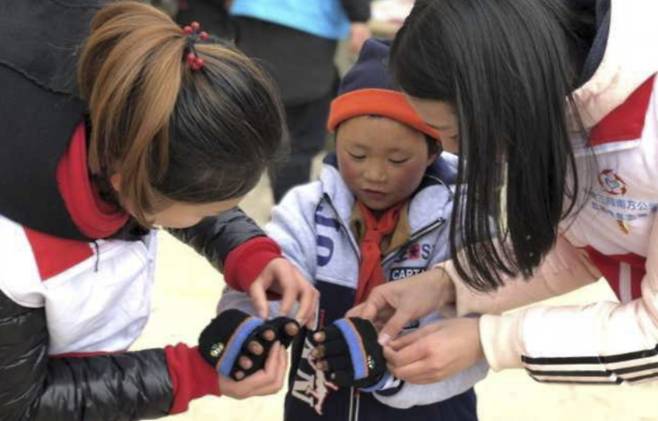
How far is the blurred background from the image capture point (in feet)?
7.82

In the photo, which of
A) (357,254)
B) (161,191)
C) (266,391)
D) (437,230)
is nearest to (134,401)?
(266,391)

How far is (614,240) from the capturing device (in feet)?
4.14

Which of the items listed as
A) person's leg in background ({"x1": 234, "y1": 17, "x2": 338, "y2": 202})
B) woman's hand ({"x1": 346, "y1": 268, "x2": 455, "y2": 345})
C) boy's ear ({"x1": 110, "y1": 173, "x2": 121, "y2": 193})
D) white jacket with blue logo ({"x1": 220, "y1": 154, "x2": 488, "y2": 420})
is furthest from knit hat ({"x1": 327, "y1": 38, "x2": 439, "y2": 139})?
person's leg in background ({"x1": 234, "y1": 17, "x2": 338, "y2": 202})

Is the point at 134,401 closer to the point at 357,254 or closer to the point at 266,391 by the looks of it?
the point at 266,391

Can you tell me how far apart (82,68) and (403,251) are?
609 millimetres

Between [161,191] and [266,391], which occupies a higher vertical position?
[161,191]

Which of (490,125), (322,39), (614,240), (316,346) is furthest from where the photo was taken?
(322,39)

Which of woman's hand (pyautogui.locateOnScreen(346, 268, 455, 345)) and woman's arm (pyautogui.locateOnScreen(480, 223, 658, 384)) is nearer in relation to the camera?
woman's arm (pyautogui.locateOnScreen(480, 223, 658, 384))

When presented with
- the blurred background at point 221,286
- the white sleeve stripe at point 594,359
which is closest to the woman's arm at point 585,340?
the white sleeve stripe at point 594,359

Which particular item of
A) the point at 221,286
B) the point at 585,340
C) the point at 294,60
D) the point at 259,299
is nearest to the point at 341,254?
the point at 259,299

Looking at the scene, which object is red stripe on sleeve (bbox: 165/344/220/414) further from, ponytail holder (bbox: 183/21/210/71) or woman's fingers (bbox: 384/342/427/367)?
ponytail holder (bbox: 183/21/210/71)

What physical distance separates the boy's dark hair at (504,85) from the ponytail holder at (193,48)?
0.78ft

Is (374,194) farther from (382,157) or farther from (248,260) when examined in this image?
(248,260)

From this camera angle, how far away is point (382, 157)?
1442mm
